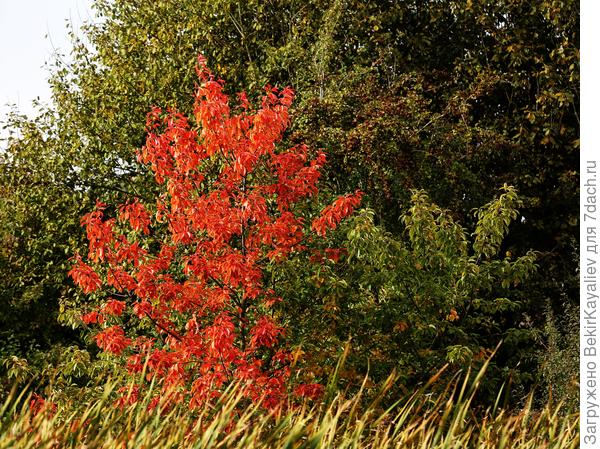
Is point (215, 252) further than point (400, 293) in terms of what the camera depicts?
No

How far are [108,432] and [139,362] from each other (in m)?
3.52

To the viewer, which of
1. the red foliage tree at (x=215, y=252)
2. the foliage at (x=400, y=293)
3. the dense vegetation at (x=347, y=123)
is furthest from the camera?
Result: the dense vegetation at (x=347, y=123)

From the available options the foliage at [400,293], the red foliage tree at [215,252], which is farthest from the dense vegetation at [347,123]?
the red foliage tree at [215,252]

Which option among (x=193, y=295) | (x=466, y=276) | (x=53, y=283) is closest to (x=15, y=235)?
(x=53, y=283)

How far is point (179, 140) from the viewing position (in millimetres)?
7383

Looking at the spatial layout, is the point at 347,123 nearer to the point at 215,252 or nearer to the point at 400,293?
the point at 400,293

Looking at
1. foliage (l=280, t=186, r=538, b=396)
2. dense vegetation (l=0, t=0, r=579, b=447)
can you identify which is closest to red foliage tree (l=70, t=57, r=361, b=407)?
foliage (l=280, t=186, r=538, b=396)

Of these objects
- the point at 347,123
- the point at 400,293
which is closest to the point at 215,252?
the point at 400,293

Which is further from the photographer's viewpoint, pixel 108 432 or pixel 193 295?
pixel 193 295

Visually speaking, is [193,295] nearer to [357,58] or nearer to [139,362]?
[139,362]

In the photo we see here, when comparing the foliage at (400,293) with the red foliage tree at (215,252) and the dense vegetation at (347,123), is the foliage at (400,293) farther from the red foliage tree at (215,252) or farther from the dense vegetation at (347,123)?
the dense vegetation at (347,123)

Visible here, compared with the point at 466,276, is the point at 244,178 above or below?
above

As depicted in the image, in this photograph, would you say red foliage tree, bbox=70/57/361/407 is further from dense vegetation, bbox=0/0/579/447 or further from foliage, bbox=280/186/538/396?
dense vegetation, bbox=0/0/579/447

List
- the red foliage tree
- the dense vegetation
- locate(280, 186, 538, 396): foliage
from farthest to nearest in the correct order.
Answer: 1. the dense vegetation
2. locate(280, 186, 538, 396): foliage
3. the red foliage tree
